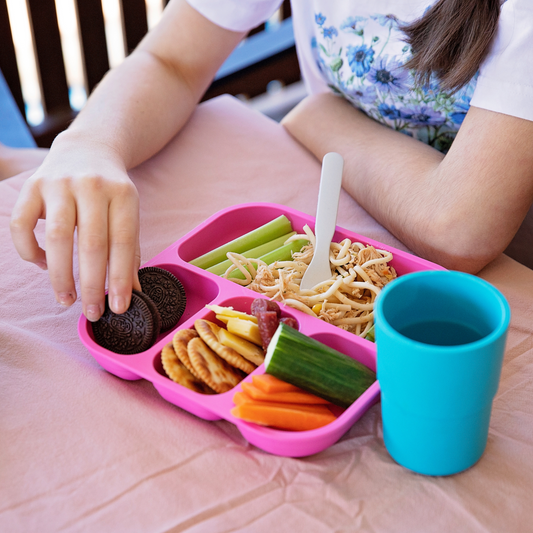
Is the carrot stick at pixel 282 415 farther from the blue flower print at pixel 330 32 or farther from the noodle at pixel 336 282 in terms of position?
the blue flower print at pixel 330 32

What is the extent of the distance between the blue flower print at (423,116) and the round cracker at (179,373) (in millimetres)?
798

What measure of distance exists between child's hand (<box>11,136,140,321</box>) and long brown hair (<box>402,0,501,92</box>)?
1.95ft

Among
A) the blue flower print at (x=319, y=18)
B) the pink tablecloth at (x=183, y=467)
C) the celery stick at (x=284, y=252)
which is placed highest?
the blue flower print at (x=319, y=18)

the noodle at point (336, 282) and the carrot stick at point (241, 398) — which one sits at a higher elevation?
the carrot stick at point (241, 398)

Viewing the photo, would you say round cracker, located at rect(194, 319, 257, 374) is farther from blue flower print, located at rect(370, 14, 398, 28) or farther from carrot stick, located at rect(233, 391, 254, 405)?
blue flower print, located at rect(370, 14, 398, 28)

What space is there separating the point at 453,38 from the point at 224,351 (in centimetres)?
70

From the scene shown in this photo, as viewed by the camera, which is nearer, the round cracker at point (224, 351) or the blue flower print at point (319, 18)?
the round cracker at point (224, 351)

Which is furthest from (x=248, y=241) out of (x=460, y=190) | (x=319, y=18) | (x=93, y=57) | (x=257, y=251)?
(x=93, y=57)

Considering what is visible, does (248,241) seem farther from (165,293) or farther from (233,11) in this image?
(233,11)

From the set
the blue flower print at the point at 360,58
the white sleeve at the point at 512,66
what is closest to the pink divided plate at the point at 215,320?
the white sleeve at the point at 512,66

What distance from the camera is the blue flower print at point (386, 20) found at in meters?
1.19

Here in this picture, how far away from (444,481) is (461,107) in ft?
2.55

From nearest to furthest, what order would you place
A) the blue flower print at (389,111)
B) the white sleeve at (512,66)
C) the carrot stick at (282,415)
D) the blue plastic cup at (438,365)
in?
the blue plastic cup at (438,365), the carrot stick at (282,415), the white sleeve at (512,66), the blue flower print at (389,111)

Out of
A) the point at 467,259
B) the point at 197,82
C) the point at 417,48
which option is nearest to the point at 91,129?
the point at 197,82
